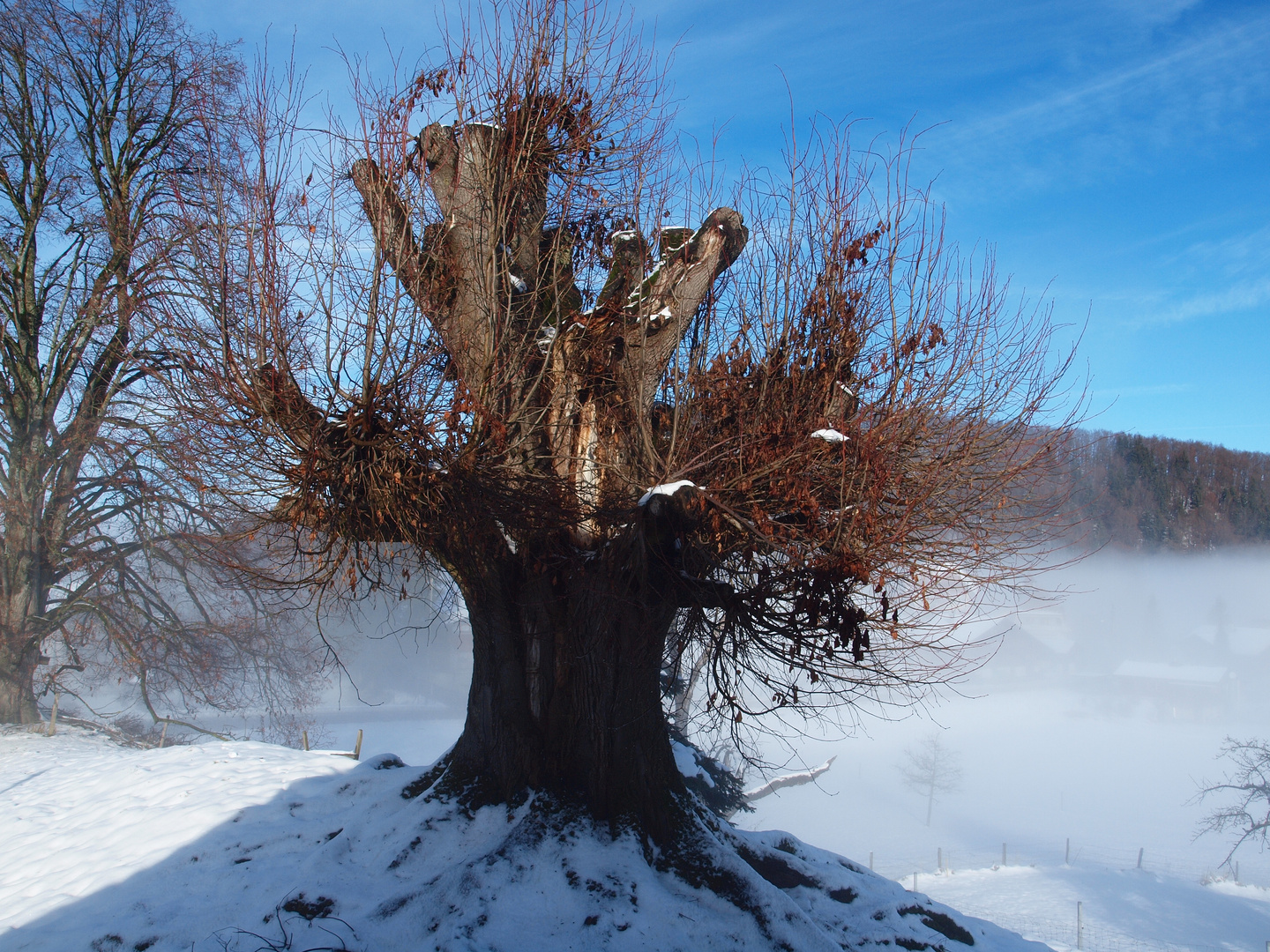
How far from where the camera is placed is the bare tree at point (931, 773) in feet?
111

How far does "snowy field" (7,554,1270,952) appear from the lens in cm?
596

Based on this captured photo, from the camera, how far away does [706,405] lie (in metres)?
5.92

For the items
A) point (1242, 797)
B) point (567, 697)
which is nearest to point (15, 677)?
point (567, 697)

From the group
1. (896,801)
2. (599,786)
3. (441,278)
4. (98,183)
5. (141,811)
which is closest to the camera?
(441,278)

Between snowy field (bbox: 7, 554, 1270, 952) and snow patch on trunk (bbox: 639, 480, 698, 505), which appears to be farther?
snowy field (bbox: 7, 554, 1270, 952)

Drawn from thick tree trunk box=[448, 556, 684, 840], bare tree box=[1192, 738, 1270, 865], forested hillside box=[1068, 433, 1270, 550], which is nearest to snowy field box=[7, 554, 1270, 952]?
bare tree box=[1192, 738, 1270, 865]

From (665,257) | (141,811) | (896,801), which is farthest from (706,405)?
(896,801)

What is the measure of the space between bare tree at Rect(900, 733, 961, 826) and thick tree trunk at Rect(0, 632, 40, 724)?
32678 mm

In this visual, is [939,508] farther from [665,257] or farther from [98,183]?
[98,183]

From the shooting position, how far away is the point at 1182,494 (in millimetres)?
38688

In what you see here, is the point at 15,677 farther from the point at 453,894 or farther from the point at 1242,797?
the point at 1242,797

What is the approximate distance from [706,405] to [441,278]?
2278 mm

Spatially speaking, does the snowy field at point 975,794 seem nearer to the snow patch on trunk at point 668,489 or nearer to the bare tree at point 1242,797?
the bare tree at point 1242,797

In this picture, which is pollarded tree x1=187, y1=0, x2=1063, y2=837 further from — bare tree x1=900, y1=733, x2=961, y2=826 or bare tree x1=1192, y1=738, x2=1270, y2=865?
bare tree x1=900, y1=733, x2=961, y2=826
